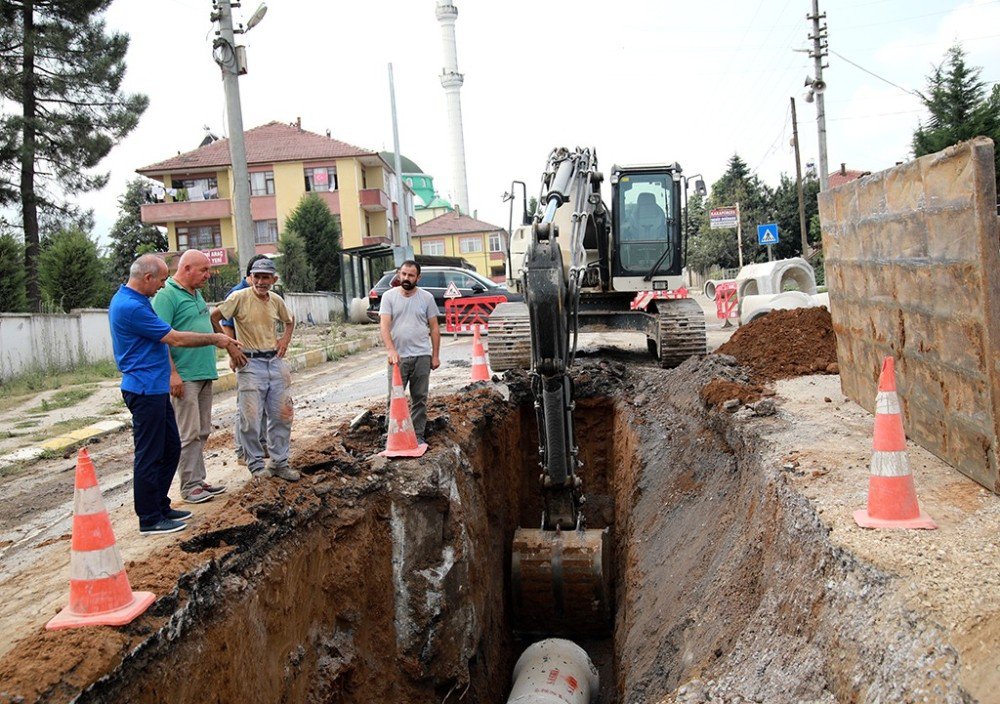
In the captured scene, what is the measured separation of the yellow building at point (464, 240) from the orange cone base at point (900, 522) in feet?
214

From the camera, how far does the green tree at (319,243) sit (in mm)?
38656

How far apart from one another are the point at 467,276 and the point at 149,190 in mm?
30303

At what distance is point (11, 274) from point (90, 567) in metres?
17.1

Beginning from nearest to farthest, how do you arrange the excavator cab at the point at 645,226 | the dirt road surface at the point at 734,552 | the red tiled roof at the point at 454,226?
1. the dirt road surface at the point at 734,552
2. the excavator cab at the point at 645,226
3. the red tiled roof at the point at 454,226

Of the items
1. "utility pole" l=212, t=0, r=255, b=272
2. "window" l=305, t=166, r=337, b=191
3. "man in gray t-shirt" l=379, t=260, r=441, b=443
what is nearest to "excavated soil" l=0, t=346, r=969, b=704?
"man in gray t-shirt" l=379, t=260, r=441, b=443

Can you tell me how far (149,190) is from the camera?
4672 centimetres

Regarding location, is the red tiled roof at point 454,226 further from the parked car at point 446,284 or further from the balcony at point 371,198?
the parked car at point 446,284

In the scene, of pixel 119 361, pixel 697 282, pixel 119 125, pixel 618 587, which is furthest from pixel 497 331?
pixel 697 282

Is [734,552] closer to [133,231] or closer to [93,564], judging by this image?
[93,564]

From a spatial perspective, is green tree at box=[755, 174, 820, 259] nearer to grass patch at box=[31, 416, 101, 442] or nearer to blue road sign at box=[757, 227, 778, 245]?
blue road sign at box=[757, 227, 778, 245]

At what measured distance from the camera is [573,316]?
696 cm

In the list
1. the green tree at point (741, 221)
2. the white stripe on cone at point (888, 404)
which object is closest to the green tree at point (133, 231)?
the green tree at point (741, 221)

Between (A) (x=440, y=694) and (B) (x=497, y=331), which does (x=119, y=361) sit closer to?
(A) (x=440, y=694)

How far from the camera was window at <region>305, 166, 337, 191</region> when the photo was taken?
46344 millimetres
